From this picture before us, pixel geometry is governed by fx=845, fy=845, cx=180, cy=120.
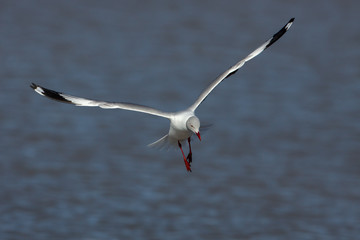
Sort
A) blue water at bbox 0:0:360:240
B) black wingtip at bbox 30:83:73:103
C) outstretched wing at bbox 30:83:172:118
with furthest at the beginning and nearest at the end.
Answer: blue water at bbox 0:0:360:240 < black wingtip at bbox 30:83:73:103 < outstretched wing at bbox 30:83:172:118

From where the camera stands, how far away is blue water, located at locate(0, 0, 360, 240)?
963 cm

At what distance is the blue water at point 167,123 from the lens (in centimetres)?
963

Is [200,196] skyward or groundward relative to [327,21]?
groundward

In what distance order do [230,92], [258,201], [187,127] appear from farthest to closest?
[230,92], [258,201], [187,127]

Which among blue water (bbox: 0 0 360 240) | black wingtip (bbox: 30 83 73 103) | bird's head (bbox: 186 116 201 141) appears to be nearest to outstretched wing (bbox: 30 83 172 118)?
black wingtip (bbox: 30 83 73 103)

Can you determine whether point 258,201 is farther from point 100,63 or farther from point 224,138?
point 100,63

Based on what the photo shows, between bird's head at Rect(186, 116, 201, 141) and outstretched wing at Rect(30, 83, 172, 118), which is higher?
outstretched wing at Rect(30, 83, 172, 118)

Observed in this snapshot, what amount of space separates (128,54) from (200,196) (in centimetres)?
585

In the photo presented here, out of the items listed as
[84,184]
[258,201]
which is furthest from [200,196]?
[84,184]

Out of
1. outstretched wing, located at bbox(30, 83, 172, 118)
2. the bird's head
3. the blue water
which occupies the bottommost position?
the bird's head

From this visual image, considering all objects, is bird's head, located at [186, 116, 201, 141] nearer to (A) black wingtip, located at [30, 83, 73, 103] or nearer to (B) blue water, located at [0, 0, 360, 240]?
(A) black wingtip, located at [30, 83, 73, 103]

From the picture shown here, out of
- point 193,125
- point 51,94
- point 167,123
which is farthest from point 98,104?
point 167,123

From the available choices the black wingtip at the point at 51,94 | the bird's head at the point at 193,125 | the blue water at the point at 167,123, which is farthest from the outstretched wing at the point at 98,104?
the blue water at the point at 167,123

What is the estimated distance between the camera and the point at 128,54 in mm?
15562
